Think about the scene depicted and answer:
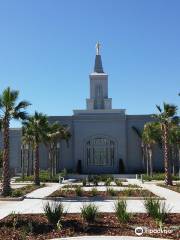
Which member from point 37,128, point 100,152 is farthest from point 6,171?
point 100,152

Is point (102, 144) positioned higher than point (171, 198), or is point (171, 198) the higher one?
point (102, 144)

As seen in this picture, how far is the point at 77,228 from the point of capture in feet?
38.8

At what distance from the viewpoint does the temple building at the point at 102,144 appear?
6025 centimetres

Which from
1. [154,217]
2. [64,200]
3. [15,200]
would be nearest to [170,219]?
[154,217]

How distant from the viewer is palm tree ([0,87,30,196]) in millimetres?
24422

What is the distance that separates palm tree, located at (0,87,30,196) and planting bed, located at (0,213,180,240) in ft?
35.6

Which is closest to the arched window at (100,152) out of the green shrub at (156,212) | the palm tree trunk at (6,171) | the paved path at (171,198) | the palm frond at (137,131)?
the palm frond at (137,131)

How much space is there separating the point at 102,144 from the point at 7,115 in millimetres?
36493

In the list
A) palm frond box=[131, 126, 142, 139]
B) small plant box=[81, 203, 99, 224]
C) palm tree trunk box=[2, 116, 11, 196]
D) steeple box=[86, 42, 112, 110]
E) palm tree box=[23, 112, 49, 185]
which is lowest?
small plant box=[81, 203, 99, 224]

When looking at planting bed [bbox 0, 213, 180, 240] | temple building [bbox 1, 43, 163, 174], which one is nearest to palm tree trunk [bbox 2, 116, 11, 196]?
planting bed [bbox 0, 213, 180, 240]

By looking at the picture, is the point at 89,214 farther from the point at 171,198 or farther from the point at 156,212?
the point at 171,198

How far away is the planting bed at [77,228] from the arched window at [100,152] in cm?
4646

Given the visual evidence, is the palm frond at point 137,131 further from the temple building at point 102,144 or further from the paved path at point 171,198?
the paved path at point 171,198

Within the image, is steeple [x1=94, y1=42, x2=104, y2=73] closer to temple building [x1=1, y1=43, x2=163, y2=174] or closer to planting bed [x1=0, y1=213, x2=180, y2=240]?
temple building [x1=1, y1=43, x2=163, y2=174]
